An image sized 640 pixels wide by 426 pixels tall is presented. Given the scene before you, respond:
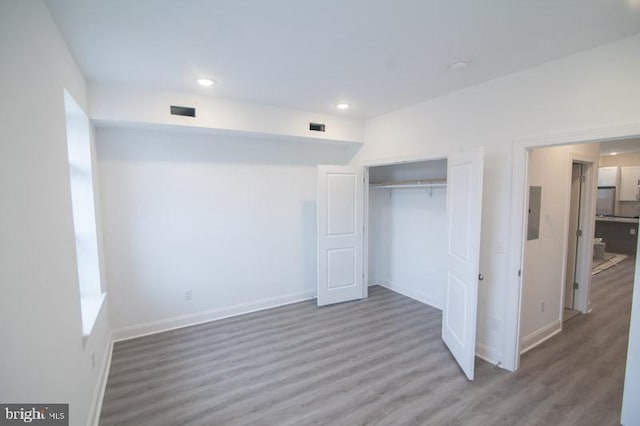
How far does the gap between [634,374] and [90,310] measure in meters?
4.26

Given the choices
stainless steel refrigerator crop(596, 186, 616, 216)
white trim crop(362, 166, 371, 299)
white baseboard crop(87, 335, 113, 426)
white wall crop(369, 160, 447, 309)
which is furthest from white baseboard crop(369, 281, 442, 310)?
stainless steel refrigerator crop(596, 186, 616, 216)

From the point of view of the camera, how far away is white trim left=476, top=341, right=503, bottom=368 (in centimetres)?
294

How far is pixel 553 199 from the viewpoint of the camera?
3383 mm

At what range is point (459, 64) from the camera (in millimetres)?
2529

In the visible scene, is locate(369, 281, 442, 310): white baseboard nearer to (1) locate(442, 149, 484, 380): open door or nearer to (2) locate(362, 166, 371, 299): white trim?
(2) locate(362, 166, 371, 299): white trim

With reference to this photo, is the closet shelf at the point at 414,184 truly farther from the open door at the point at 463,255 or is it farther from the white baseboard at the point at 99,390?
the white baseboard at the point at 99,390

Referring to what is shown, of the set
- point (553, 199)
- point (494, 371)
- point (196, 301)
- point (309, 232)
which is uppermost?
point (553, 199)

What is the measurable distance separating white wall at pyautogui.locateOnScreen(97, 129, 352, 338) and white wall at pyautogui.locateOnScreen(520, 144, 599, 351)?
2.78 meters

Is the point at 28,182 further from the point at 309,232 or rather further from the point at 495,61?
the point at 309,232

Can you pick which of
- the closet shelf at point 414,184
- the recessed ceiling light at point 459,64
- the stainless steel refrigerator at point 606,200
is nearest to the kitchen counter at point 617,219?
the stainless steel refrigerator at point 606,200

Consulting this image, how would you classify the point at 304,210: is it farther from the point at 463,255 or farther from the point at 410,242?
the point at 463,255

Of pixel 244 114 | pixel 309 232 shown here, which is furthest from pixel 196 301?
pixel 244 114

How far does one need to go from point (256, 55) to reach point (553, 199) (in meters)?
3.47

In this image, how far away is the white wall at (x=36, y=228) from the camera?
1146 millimetres
